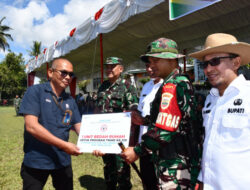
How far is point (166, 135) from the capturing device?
1.48m

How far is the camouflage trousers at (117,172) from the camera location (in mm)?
2873

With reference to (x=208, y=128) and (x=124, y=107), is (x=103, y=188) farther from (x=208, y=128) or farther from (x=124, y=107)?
(x=208, y=128)

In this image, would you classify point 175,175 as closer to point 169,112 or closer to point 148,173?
point 169,112

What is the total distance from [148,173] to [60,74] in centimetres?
171

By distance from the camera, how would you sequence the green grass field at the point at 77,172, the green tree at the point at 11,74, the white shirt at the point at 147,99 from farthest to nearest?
the green tree at the point at 11,74 < the green grass field at the point at 77,172 < the white shirt at the point at 147,99

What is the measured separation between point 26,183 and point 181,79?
1.76m

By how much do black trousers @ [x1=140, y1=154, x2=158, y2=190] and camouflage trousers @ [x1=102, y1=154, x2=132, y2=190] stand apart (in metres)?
0.35

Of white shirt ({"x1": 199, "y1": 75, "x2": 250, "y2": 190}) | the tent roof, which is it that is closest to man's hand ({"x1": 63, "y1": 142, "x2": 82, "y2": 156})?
white shirt ({"x1": 199, "y1": 75, "x2": 250, "y2": 190})

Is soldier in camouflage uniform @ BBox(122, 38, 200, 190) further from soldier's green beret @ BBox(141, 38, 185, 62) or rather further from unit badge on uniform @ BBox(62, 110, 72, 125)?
unit badge on uniform @ BBox(62, 110, 72, 125)

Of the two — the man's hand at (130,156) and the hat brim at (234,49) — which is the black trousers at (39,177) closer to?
the man's hand at (130,156)

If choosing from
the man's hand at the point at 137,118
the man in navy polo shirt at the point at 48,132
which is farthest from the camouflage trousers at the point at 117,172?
the man's hand at the point at 137,118

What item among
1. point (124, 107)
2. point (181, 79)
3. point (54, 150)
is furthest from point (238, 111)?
point (124, 107)

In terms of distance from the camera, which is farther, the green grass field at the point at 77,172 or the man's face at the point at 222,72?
the green grass field at the point at 77,172

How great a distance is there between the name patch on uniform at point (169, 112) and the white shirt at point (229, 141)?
0.29 metres
